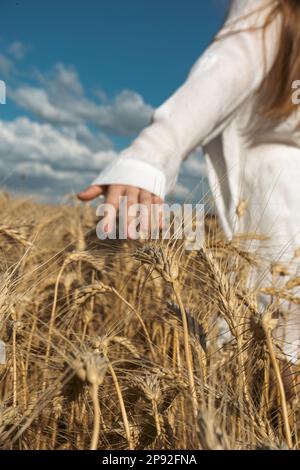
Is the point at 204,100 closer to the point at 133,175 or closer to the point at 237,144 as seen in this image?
the point at 133,175

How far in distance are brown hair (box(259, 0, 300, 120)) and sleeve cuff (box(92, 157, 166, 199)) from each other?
1.90 ft

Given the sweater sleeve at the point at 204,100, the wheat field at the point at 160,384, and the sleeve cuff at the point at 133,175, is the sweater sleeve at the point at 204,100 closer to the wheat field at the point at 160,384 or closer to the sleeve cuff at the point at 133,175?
the sleeve cuff at the point at 133,175

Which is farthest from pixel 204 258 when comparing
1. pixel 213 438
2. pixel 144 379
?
pixel 213 438

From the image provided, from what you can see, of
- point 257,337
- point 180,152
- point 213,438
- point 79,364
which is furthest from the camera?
point 180,152

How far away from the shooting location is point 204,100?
1.24m

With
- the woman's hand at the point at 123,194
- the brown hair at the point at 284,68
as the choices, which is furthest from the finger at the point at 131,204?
the brown hair at the point at 284,68

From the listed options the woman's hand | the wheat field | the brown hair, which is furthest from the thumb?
the brown hair

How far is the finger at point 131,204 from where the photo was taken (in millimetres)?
955

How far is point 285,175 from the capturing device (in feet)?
5.03

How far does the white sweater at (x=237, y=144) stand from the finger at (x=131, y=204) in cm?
1

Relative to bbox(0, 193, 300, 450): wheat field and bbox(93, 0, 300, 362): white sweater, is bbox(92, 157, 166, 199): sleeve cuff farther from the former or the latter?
bbox(0, 193, 300, 450): wheat field

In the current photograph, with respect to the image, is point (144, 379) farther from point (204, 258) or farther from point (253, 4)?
point (253, 4)

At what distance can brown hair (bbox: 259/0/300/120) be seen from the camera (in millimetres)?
1467
